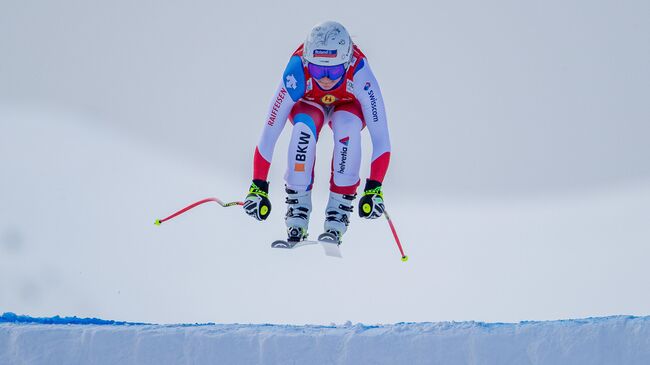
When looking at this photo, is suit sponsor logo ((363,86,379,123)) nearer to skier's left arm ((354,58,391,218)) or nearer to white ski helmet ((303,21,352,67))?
skier's left arm ((354,58,391,218))

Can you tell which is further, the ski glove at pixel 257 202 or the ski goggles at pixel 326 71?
the ski glove at pixel 257 202

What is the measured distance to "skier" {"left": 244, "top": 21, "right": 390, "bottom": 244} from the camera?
736 cm

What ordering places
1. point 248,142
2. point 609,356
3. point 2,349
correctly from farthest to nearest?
point 248,142, point 2,349, point 609,356

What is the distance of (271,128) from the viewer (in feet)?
24.7

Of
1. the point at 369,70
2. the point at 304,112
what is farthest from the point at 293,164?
the point at 369,70

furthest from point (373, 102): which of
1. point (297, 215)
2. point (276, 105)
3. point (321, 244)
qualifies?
point (321, 244)

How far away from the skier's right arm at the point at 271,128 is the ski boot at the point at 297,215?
259 mm

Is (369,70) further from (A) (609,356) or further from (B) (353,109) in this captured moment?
(A) (609,356)

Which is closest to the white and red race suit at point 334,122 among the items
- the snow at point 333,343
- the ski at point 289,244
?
the ski at point 289,244

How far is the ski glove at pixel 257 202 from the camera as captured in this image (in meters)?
7.46

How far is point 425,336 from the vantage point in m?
4.62

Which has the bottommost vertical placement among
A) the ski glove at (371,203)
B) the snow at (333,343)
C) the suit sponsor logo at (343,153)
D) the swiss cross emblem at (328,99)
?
the snow at (333,343)

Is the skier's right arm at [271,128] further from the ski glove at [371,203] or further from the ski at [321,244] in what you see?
the ski glove at [371,203]

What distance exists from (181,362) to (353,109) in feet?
11.3
